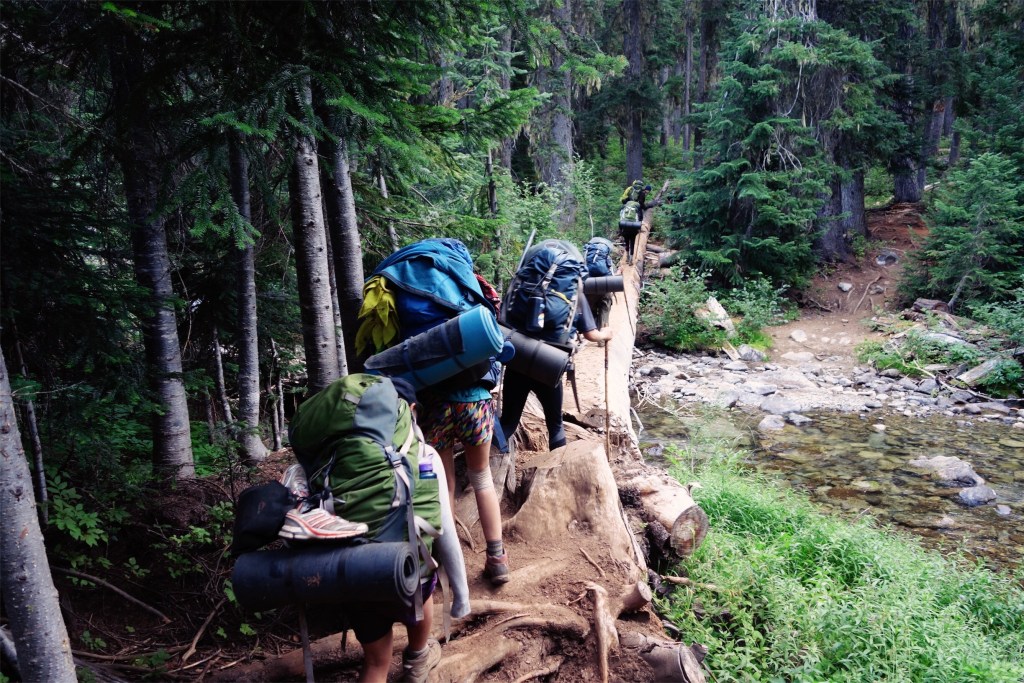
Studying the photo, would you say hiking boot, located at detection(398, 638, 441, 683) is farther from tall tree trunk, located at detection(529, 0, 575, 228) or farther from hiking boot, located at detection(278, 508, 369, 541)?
tall tree trunk, located at detection(529, 0, 575, 228)

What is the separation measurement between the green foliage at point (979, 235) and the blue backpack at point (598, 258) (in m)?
11.8

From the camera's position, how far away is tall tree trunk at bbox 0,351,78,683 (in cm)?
247

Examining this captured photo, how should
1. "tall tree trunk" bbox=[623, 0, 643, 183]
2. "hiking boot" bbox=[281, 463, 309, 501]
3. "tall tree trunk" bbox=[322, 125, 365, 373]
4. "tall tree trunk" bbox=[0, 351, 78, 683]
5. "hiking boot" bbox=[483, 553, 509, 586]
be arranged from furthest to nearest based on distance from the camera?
"tall tree trunk" bbox=[623, 0, 643, 183] < "tall tree trunk" bbox=[322, 125, 365, 373] < "hiking boot" bbox=[483, 553, 509, 586] < "hiking boot" bbox=[281, 463, 309, 501] < "tall tree trunk" bbox=[0, 351, 78, 683]

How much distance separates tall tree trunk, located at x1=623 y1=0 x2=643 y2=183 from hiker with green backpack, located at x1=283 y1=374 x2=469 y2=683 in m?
24.2

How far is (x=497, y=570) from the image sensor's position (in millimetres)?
3752

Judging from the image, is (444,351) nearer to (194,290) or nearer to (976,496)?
(194,290)

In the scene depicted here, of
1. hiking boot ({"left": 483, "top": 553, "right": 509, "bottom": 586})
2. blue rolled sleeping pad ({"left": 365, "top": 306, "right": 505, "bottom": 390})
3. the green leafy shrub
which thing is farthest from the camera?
the green leafy shrub

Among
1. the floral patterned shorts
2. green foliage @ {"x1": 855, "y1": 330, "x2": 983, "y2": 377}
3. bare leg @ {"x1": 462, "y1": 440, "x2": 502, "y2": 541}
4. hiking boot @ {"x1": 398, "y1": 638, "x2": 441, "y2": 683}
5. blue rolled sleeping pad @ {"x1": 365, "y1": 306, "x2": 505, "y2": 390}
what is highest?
blue rolled sleeping pad @ {"x1": 365, "y1": 306, "x2": 505, "y2": 390}

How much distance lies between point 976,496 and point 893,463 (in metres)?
1.30

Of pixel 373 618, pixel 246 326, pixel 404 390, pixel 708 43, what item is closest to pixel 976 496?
pixel 404 390

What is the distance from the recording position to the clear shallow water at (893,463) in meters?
7.37

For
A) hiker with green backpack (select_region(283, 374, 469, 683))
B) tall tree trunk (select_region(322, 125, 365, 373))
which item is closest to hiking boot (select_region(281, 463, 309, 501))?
hiker with green backpack (select_region(283, 374, 469, 683))

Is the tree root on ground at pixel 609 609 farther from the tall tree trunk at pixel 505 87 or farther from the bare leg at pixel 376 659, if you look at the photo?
the tall tree trunk at pixel 505 87

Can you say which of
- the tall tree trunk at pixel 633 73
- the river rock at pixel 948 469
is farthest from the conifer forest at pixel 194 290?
the tall tree trunk at pixel 633 73
